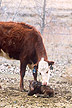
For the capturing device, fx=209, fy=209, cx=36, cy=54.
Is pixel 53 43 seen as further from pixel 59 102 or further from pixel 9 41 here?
pixel 59 102

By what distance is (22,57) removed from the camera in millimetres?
7625

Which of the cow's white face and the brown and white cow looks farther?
the brown and white cow

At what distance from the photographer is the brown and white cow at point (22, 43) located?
24.9 ft

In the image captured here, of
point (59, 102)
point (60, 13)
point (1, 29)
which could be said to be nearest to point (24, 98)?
point (59, 102)

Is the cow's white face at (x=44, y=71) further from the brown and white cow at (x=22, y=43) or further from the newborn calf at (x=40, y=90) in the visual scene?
the brown and white cow at (x=22, y=43)

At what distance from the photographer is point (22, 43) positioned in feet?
25.2

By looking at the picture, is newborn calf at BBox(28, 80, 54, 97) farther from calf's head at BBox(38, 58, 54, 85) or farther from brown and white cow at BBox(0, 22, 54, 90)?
brown and white cow at BBox(0, 22, 54, 90)

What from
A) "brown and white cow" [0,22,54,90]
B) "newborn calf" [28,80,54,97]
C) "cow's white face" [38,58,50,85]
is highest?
"brown and white cow" [0,22,54,90]

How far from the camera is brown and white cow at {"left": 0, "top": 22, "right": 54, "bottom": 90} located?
7.59m

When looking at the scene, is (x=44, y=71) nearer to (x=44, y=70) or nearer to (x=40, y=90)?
(x=44, y=70)

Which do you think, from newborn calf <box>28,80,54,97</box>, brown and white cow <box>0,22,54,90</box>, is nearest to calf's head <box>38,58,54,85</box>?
newborn calf <box>28,80,54,97</box>

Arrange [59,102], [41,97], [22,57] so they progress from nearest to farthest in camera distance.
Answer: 1. [59,102]
2. [41,97]
3. [22,57]

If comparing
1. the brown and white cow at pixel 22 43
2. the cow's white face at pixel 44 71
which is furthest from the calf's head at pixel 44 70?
the brown and white cow at pixel 22 43

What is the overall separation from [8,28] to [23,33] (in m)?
0.63
